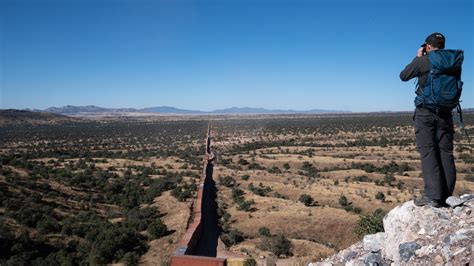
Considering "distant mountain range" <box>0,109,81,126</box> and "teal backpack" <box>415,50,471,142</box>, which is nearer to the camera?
"teal backpack" <box>415,50,471,142</box>

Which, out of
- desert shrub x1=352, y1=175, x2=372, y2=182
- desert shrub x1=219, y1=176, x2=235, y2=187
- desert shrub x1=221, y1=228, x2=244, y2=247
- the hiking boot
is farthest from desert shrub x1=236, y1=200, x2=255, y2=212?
the hiking boot

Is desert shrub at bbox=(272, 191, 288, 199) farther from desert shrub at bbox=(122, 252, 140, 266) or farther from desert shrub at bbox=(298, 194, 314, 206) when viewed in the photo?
desert shrub at bbox=(122, 252, 140, 266)

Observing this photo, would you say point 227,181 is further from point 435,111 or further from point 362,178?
point 435,111

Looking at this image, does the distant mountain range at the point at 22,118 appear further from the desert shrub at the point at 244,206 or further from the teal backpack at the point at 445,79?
the teal backpack at the point at 445,79

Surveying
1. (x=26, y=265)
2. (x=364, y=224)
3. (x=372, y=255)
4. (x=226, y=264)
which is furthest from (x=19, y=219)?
(x=372, y=255)

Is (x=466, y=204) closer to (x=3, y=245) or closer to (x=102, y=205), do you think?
(x=3, y=245)

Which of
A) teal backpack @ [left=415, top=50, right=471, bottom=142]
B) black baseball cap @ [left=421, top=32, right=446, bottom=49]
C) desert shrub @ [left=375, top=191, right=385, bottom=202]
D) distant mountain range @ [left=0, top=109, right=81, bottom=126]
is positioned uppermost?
black baseball cap @ [left=421, top=32, right=446, bottom=49]

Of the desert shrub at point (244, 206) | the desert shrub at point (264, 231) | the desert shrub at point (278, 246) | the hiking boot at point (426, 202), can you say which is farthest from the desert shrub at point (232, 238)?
the hiking boot at point (426, 202)

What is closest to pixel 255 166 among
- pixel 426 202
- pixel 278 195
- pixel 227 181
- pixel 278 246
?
pixel 227 181

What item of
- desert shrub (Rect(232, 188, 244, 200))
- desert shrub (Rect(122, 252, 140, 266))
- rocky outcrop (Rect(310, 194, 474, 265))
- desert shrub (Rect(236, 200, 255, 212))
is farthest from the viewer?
desert shrub (Rect(232, 188, 244, 200))
